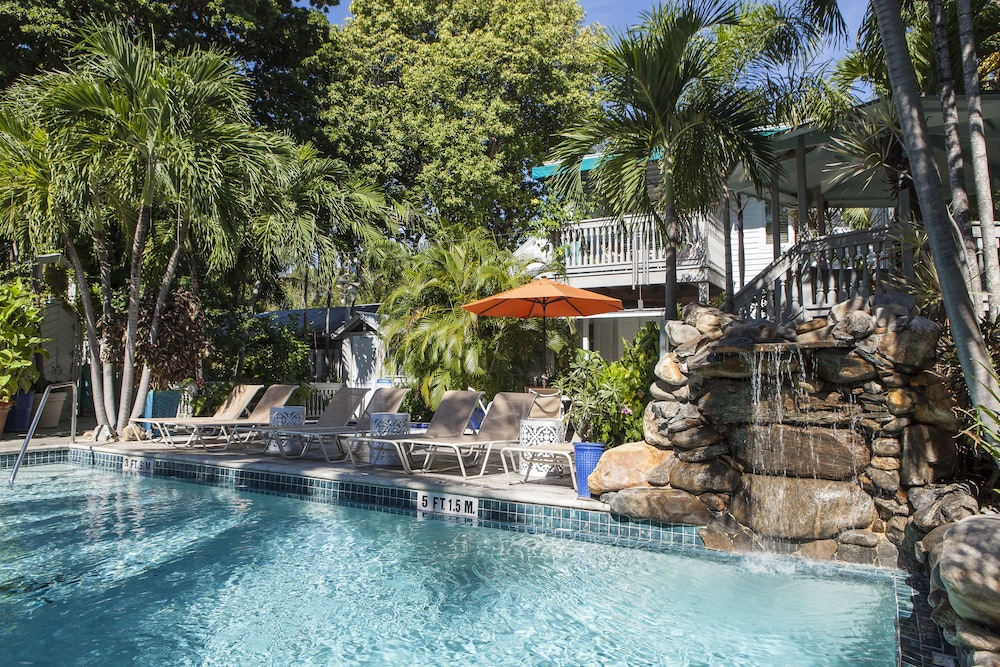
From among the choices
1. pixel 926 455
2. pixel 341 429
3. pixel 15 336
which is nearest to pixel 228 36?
pixel 15 336

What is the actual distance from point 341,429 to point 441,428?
1.58m

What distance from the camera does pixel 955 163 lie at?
257 inches

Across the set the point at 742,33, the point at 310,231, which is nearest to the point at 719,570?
the point at 742,33

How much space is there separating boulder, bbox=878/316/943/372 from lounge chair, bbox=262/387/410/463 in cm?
616

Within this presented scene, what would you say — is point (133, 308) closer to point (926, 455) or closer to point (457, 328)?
point (457, 328)

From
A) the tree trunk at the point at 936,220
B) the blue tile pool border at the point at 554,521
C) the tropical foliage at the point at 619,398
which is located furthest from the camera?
the tropical foliage at the point at 619,398

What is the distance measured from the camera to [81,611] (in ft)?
15.8

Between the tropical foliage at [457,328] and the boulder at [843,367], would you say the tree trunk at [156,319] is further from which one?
the boulder at [843,367]

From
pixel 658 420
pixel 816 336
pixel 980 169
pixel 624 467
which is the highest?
pixel 980 169

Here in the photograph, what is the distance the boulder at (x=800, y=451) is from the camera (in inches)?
241

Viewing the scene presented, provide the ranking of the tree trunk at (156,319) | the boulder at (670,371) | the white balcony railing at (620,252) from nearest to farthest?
1. the boulder at (670,371)
2. the tree trunk at (156,319)
3. the white balcony railing at (620,252)

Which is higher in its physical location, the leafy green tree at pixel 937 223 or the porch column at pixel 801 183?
the porch column at pixel 801 183

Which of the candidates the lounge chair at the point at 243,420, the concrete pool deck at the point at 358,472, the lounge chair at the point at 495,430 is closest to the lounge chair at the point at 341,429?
the concrete pool deck at the point at 358,472

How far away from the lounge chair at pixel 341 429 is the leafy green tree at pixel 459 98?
32.0 feet
